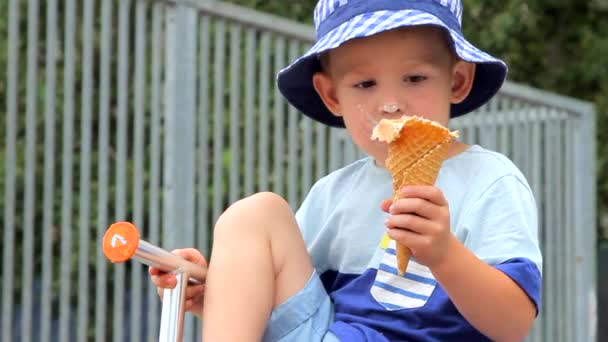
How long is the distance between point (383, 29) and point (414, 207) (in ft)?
1.59

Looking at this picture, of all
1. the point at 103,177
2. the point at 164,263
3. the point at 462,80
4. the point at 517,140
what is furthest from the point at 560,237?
the point at 164,263

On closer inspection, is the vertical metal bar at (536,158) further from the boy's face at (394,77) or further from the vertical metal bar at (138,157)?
the boy's face at (394,77)

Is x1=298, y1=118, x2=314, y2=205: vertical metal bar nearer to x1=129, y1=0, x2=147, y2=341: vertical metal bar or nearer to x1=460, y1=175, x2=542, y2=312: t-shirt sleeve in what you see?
x1=129, y1=0, x2=147, y2=341: vertical metal bar

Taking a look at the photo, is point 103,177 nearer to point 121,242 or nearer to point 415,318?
point 415,318

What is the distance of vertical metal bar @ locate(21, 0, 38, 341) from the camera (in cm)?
446

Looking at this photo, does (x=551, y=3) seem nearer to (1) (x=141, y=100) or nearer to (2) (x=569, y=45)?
(2) (x=569, y=45)

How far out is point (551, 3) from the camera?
32.6 feet

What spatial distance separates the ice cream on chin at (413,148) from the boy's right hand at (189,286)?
518 mm

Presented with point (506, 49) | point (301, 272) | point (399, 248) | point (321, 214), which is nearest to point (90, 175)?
point (321, 214)

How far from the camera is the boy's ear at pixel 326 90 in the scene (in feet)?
9.45

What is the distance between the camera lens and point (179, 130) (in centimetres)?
480

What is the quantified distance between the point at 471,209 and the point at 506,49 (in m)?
7.11

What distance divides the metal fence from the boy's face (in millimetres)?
2019

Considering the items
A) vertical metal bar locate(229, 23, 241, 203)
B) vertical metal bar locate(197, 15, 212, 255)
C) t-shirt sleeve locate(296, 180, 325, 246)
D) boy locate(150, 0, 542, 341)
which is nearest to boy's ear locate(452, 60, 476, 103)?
boy locate(150, 0, 542, 341)
